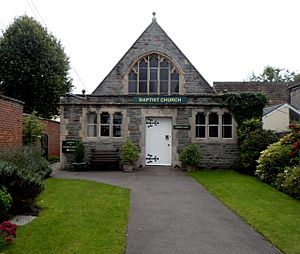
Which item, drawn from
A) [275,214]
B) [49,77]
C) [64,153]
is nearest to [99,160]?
[64,153]

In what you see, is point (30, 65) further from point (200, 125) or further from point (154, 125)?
point (200, 125)

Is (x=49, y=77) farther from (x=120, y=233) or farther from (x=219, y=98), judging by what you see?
(x=120, y=233)

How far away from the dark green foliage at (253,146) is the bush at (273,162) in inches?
58.6

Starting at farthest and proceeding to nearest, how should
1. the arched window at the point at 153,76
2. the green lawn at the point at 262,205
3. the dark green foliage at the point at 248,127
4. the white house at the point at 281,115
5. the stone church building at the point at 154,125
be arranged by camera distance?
the white house at the point at 281,115, the arched window at the point at 153,76, the stone church building at the point at 154,125, the dark green foliage at the point at 248,127, the green lawn at the point at 262,205

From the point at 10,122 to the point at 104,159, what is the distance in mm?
5402

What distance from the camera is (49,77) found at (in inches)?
1106

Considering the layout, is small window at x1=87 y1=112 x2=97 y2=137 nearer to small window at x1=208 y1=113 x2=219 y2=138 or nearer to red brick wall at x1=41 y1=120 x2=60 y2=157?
small window at x1=208 y1=113 x2=219 y2=138

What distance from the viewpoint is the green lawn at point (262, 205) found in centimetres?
661

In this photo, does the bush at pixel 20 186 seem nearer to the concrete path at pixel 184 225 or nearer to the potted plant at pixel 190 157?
the concrete path at pixel 184 225

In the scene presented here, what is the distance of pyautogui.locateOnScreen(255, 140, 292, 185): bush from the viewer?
13.3m

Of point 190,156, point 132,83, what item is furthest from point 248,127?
point 132,83

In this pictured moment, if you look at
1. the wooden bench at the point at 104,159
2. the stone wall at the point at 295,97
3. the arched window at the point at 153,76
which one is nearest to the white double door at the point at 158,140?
the wooden bench at the point at 104,159

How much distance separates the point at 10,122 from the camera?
12.6 m

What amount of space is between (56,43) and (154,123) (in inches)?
643
